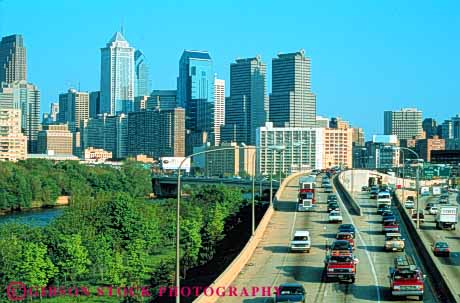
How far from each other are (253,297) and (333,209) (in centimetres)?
3600

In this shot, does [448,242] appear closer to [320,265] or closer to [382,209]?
[382,209]

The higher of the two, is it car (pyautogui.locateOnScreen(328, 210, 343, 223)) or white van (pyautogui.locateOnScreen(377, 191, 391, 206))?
white van (pyautogui.locateOnScreen(377, 191, 391, 206))

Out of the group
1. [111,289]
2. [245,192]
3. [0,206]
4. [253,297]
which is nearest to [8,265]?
[111,289]

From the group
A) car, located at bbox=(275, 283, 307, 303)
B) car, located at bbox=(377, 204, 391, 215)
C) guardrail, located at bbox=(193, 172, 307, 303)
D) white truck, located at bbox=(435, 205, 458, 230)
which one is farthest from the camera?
car, located at bbox=(377, 204, 391, 215)

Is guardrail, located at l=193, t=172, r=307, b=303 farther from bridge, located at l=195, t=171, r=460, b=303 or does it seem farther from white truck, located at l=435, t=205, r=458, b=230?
white truck, located at l=435, t=205, r=458, b=230

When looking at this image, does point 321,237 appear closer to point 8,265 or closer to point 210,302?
point 8,265

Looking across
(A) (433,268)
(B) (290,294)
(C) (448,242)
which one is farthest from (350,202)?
(B) (290,294)

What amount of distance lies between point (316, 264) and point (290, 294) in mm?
11450

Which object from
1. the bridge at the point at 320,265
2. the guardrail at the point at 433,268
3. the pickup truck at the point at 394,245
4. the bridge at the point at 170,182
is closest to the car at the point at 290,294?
the bridge at the point at 320,265

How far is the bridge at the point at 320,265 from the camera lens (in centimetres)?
2952

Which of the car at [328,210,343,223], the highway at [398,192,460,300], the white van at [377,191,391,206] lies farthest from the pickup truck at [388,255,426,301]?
the white van at [377,191,391,206]

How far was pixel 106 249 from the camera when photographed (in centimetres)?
5781

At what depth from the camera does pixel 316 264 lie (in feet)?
124

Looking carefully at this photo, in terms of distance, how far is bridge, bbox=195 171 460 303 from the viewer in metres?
29.5
